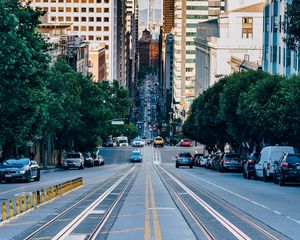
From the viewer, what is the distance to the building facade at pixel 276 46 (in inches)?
3605

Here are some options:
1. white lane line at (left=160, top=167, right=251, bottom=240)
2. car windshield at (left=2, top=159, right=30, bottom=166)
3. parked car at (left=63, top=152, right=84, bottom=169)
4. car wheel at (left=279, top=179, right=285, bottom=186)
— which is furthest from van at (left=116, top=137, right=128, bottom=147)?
white lane line at (left=160, top=167, right=251, bottom=240)

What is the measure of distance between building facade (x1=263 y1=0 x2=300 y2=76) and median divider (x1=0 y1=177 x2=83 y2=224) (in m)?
46.5

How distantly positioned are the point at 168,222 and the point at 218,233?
3485 mm

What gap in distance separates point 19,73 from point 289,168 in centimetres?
1736

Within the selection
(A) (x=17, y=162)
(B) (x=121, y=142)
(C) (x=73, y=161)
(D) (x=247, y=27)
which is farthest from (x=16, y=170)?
(B) (x=121, y=142)

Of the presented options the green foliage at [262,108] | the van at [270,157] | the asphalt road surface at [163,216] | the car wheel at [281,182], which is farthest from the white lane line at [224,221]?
the green foliage at [262,108]

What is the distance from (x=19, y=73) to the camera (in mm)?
37469

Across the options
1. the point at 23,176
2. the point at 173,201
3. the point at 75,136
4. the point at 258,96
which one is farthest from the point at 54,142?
the point at 173,201

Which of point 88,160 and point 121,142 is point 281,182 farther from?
point 121,142

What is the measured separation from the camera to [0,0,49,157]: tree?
35812mm

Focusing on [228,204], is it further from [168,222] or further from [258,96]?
[258,96]

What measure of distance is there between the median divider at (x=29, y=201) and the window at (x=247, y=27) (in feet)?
433

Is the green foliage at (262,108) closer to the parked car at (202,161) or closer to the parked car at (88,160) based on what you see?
the parked car at (202,161)

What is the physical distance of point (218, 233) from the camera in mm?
23172
